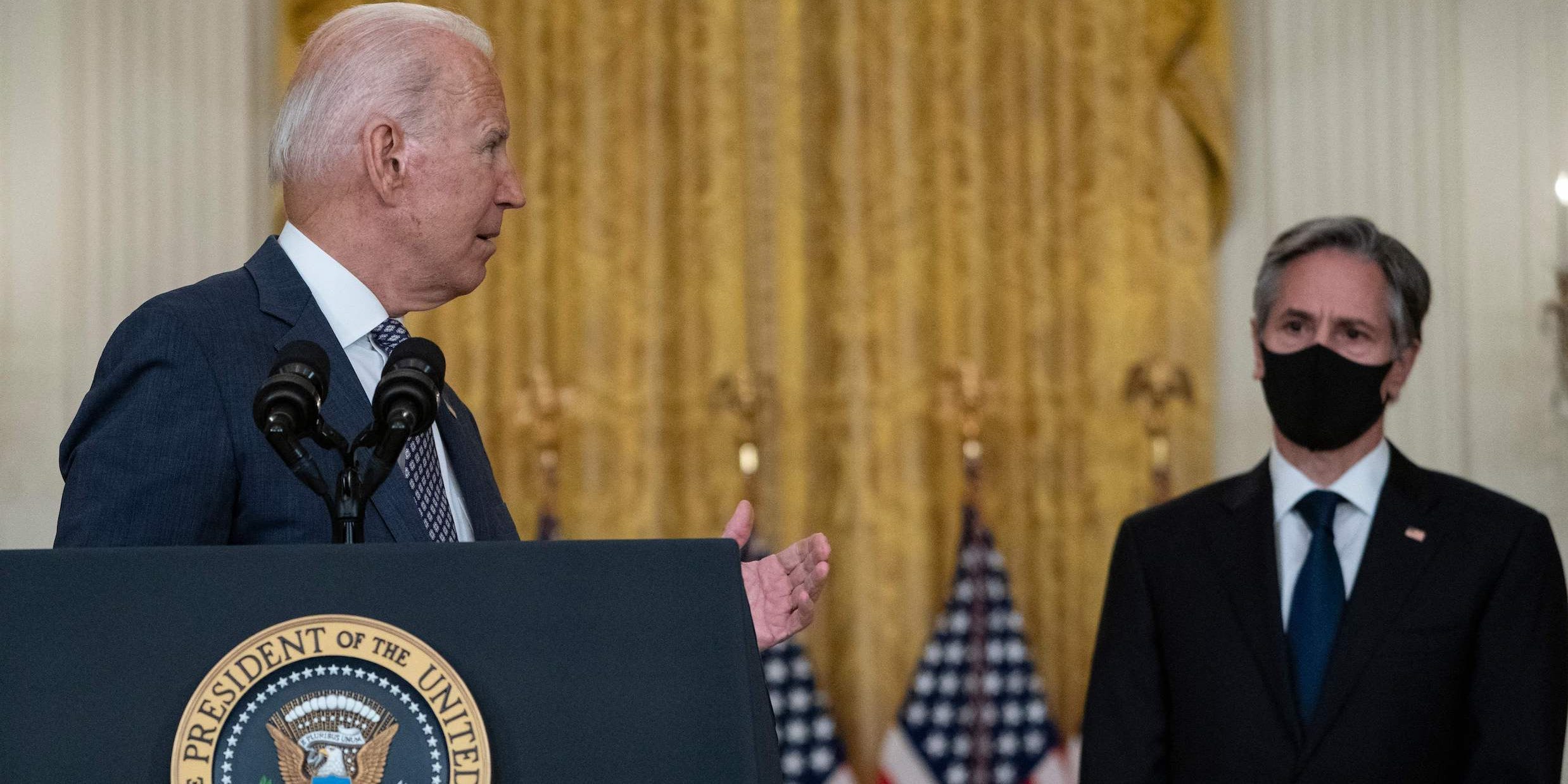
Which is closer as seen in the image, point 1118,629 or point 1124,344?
point 1118,629

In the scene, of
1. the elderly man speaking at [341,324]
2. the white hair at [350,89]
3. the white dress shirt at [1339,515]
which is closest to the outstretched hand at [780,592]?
the elderly man speaking at [341,324]

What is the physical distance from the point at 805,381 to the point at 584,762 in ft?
16.1

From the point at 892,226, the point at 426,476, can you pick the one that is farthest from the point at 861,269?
the point at 426,476

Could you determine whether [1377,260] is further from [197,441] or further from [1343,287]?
[197,441]

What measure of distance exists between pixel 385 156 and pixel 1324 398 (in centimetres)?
208

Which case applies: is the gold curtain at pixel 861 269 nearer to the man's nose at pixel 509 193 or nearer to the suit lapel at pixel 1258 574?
the suit lapel at pixel 1258 574

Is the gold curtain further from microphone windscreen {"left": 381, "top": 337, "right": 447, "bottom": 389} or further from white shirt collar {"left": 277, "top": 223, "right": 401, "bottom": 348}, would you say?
microphone windscreen {"left": 381, "top": 337, "right": 447, "bottom": 389}

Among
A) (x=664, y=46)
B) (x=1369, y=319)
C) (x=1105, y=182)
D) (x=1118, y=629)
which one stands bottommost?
(x=1118, y=629)

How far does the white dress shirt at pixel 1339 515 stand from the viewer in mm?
3158

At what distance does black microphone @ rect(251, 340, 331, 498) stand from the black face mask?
92.8 inches

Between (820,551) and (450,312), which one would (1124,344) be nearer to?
(450,312)

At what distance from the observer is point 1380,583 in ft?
9.98

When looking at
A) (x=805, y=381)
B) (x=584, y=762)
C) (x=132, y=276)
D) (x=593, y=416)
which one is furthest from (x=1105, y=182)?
(x=584, y=762)

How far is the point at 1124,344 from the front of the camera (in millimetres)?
6082
